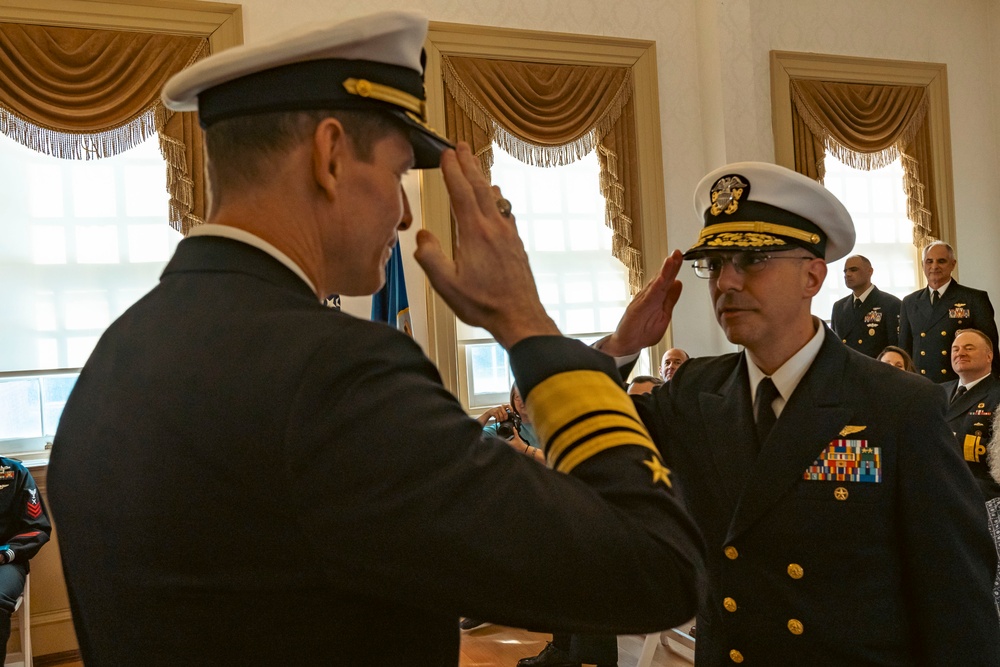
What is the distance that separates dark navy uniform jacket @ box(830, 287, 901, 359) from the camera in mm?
6934

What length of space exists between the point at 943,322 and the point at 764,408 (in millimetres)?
5711

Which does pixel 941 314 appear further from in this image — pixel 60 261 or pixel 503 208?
pixel 503 208

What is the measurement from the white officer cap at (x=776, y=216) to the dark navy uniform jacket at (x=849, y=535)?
227mm

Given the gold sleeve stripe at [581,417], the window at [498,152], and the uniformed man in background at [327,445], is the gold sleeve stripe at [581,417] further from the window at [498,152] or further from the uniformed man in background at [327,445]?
the window at [498,152]

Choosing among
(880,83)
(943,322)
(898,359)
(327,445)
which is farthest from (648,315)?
(880,83)

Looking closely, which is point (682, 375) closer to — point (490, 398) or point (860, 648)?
point (860, 648)

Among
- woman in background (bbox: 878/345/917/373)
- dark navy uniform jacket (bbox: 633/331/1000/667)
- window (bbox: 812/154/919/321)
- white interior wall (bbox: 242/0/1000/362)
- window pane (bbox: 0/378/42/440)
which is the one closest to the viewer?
dark navy uniform jacket (bbox: 633/331/1000/667)

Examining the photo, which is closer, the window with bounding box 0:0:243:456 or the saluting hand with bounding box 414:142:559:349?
the saluting hand with bounding box 414:142:559:349

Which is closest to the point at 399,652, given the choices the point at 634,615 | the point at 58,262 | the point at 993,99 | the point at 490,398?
the point at 634,615

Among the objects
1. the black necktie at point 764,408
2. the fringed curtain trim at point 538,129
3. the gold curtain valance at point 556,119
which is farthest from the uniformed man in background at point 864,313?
the black necktie at point 764,408

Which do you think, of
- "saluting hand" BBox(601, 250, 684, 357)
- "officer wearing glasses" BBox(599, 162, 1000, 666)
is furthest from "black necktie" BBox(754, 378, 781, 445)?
"saluting hand" BBox(601, 250, 684, 357)

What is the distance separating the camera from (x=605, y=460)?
739 millimetres

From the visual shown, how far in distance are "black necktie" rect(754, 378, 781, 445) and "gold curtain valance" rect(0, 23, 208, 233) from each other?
415 centimetres

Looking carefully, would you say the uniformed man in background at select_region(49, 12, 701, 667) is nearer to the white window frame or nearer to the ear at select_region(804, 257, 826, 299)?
the ear at select_region(804, 257, 826, 299)
